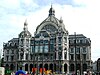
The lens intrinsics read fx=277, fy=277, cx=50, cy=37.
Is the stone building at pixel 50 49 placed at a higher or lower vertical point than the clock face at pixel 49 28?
lower

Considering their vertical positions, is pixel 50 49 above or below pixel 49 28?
below

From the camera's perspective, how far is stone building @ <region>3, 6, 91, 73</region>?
103 meters

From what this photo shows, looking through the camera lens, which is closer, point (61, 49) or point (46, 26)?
point (61, 49)

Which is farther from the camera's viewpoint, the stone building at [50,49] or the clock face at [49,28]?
the clock face at [49,28]

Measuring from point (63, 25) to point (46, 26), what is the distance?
24.0ft

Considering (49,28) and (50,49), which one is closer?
(50,49)

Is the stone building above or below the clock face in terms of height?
below

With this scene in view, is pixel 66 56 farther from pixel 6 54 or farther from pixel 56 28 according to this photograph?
pixel 6 54

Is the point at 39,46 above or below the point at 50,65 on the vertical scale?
above

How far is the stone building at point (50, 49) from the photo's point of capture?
103m

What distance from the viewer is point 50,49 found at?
105m

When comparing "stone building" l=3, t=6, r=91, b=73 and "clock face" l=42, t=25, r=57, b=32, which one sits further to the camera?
"clock face" l=42, t=25, r=57, b=32

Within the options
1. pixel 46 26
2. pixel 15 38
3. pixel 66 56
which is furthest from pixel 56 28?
pixel 15 38

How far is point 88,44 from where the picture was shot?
10525 cm
